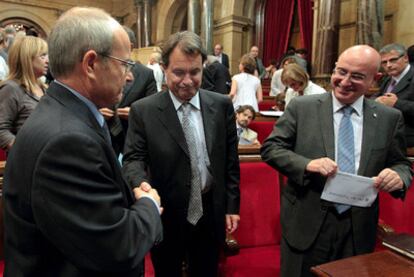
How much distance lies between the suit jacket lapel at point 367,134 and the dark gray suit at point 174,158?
1.90 feet

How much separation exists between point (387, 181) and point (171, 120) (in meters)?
0.94

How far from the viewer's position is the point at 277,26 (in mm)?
9445

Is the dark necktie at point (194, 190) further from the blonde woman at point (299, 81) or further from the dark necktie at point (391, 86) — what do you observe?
the blonde woman at point (299, 81)

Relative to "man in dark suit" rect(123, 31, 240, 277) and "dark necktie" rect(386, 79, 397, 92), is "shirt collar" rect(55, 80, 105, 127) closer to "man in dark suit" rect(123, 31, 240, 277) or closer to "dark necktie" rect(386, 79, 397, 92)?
"man in dark suit" rect(123, 31, 240, 277)

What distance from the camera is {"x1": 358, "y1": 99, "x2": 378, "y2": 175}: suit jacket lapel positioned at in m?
1.50

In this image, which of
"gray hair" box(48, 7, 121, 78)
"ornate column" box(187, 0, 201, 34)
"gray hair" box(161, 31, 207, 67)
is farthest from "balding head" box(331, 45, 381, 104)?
"ornate column" box(187, 0, 201, 34)

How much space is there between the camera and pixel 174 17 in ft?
41.4

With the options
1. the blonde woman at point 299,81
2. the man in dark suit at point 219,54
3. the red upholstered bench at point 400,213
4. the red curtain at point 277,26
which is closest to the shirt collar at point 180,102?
the red upholstered bench at point 400,213

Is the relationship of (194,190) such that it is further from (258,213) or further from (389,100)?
(389,100)

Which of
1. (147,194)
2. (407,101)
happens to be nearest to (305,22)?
(407,101)

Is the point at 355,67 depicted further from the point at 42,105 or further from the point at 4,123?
the point at 4,123

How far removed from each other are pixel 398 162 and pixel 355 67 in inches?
19.0

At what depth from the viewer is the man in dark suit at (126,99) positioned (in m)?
2.46

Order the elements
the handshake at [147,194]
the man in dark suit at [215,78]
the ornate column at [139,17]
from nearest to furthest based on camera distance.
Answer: the handshake at [147,194], the man in dark suit at [215,78], the ornate column at [139,17]
